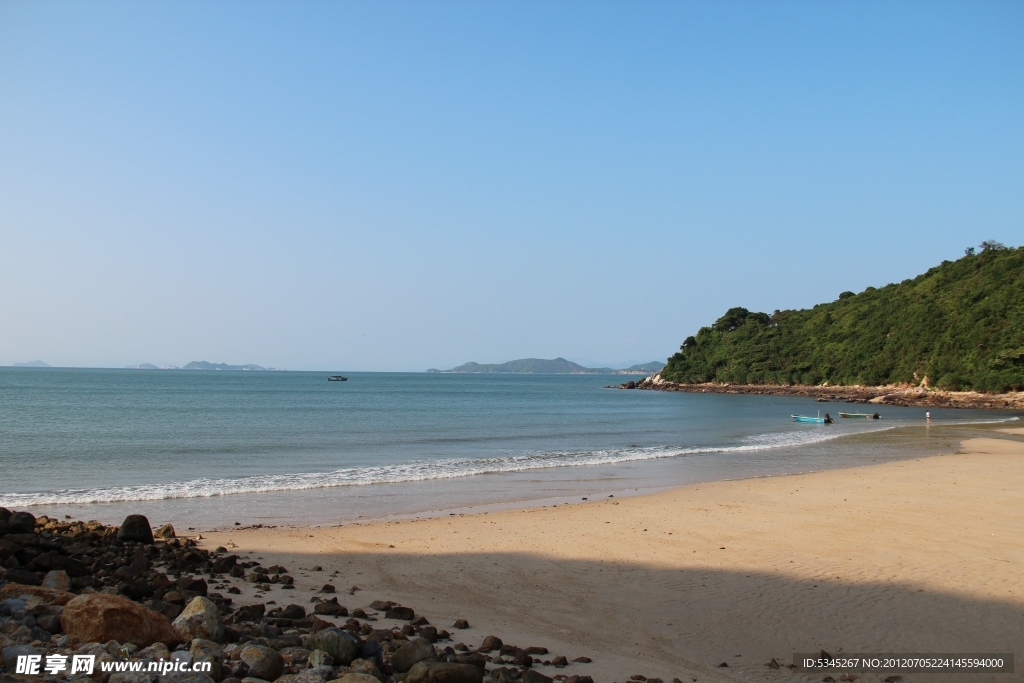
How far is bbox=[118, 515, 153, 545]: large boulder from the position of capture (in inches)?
380

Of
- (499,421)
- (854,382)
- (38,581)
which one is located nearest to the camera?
(38,581)

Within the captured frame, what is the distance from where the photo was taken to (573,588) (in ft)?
29.3

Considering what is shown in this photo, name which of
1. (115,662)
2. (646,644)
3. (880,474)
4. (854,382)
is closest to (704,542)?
(646,644)

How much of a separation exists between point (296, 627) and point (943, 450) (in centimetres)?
2838

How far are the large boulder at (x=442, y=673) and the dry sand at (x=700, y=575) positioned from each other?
0.93 meters

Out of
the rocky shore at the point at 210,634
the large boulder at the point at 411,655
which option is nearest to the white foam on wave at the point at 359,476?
the rocky shore at the point at 210,634

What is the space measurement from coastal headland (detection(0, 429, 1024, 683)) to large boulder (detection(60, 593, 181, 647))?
3 centimetres

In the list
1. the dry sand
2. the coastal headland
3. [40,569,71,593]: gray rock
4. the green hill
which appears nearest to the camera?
the coastal headland

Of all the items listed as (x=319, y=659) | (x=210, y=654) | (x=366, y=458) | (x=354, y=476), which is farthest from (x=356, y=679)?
(x=366, y=458)

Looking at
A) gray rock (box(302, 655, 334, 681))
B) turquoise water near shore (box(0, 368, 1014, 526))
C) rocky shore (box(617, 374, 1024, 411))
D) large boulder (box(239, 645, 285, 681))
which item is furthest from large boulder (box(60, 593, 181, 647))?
rocky shore (box(617, 374, 1024, 411))

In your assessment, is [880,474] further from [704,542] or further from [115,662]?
[115,662]

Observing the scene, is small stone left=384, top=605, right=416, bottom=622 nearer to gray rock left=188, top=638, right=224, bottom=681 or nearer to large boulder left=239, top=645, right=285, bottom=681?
large boulder left=239, top=645, right=285, bottom=681

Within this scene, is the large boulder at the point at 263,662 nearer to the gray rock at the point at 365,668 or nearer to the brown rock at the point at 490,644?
the gray rock at the point at 365,668

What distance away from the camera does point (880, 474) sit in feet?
64.7
